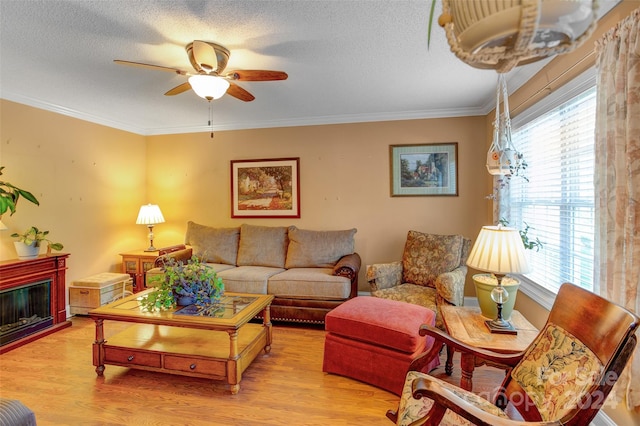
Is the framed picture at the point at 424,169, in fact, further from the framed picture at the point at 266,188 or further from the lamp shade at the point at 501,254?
the lamp shade at the point at 501,254

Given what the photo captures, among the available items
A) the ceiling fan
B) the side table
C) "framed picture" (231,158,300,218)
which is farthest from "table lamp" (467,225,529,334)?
the side table

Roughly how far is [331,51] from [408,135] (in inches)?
79.6

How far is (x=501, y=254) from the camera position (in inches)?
71.8

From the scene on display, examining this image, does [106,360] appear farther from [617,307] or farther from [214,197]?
[617,307]

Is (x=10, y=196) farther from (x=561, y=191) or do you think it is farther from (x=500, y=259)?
(x=561, y=191)

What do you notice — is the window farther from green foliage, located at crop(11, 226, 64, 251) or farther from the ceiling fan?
green foliage, located at crop(11, 226, 64, 251)

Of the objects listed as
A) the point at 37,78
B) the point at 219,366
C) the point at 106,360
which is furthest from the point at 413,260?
the point at 37,78

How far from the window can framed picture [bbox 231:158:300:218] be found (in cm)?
268

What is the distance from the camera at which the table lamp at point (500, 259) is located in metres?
1.80

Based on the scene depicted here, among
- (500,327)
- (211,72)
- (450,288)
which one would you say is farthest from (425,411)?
(211,72)

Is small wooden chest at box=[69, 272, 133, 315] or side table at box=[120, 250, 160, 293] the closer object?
small wooden chest at box=[69, 272, 133, 315]

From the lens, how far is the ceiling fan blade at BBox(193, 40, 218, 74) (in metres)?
2.04

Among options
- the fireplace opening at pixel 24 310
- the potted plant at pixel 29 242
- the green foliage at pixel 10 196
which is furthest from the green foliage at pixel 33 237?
the fireplace opening at pixel 24 310

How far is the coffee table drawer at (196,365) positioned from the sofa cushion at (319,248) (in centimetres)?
179
